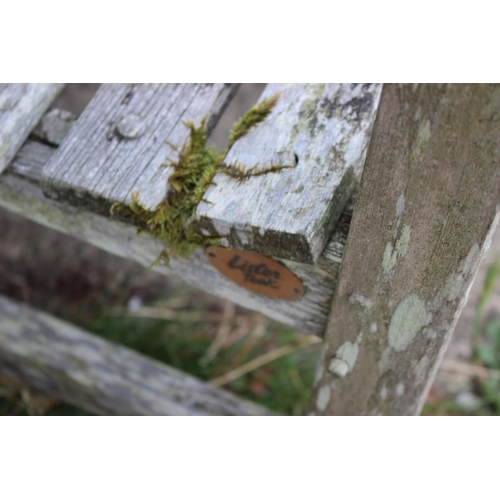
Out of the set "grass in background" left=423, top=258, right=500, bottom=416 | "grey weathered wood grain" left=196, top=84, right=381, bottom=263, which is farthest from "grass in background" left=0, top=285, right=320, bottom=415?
"grey weathered wood grain" left=196, top=84, right=381, bottom=263

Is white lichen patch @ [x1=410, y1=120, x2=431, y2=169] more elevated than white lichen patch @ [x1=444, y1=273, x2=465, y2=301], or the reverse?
white lichen patch @ [x1=410, y1=120, x2=431, y2=169]

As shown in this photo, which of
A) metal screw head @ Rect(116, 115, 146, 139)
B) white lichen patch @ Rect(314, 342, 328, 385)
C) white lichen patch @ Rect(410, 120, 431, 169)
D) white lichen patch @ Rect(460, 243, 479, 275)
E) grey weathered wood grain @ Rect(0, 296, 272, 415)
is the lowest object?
grey weathered wood grain @ Rect(0, 296, 272, 415)

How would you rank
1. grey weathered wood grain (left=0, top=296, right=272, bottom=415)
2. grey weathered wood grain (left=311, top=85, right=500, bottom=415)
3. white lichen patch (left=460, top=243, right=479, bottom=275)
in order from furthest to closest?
1. grey weathered wood grain (left=0, top=296, right=272, bottom=415)
2. white lichen patch (left=460, top=243, right=479, bottom=275)
3. grey weathered wood grain (left=311, top=85, right=500, bottom=415)

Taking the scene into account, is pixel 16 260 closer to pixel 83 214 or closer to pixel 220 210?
pixel 83 214

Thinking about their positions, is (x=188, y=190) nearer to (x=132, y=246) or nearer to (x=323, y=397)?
(x=132, y=246)

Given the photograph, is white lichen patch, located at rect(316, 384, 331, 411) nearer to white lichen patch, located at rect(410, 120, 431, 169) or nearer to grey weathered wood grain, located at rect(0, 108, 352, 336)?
grey weathered wood grain, located at rect(0, 108, 352, 336)

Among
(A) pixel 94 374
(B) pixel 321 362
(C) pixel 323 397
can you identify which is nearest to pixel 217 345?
(A) pixel 94 374

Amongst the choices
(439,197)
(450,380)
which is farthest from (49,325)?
(450,380)
